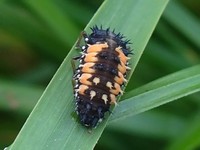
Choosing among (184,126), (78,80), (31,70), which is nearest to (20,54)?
(31,70)

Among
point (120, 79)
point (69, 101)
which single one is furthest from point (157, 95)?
point (69, 101)

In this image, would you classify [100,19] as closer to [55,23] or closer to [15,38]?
[55,23]

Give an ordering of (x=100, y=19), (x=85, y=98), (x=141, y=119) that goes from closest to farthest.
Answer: (x=85, y=98) < (x=100, y=19) < (x=141, y=119)

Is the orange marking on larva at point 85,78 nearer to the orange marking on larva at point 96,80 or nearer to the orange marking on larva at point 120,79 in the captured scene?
the orange marking on larva at point 96,80

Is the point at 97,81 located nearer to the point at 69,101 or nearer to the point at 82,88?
the point at 82,88

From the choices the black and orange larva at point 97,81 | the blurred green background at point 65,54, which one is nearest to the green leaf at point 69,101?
the black and orange larva at point 97,81
